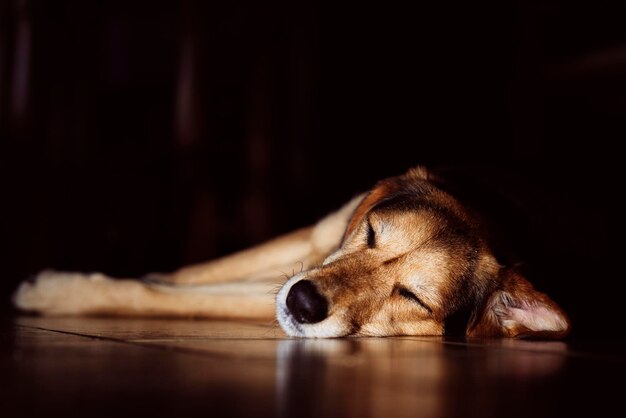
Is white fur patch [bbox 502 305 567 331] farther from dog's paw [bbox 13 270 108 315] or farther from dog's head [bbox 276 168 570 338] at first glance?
dog's paw [bbox 13 270 108 315]

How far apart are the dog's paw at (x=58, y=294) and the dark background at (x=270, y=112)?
218 centimetres

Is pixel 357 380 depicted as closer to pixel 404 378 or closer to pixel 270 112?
pixel 404 378

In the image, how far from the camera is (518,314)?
8.34ft

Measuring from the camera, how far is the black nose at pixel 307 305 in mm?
2301

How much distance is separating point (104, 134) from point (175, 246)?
2326 mm

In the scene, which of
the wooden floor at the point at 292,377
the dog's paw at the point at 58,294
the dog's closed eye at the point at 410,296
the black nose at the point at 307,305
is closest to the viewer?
the wooden floor at the point at 292,377

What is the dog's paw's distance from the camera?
311 centimetres

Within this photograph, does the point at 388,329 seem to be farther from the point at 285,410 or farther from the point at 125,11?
the point at 125,11

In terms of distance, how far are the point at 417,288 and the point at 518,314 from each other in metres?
0.36

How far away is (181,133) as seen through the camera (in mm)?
6262

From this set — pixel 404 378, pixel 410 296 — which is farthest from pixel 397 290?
pixel 404 378

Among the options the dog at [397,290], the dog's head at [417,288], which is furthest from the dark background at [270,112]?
the dog's head at [417,288]

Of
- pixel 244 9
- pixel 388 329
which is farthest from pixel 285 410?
pixel 244 9

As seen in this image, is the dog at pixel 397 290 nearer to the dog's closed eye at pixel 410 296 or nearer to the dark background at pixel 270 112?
the dog's closed eye at pixel 410 296
